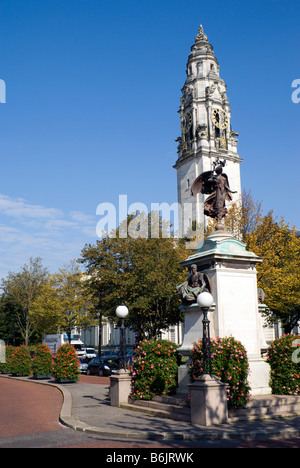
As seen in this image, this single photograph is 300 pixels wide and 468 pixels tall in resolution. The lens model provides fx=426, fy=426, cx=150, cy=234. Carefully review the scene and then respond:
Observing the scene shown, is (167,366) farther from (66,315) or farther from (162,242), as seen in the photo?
(66,315)

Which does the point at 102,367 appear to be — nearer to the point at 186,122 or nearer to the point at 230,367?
the point at 230,367

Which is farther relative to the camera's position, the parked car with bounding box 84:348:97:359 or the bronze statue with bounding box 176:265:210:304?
the parked car with bounding box 84:348:97:359

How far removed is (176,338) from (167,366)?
4651 centimetres

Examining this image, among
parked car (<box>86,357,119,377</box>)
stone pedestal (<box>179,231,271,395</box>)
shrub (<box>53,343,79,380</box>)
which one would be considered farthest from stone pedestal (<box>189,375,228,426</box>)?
parked car (<box>86,357,119,377</box>)

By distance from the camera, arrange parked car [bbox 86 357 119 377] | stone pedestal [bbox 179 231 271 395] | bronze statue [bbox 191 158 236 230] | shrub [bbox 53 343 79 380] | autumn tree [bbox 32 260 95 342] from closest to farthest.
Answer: stone pedestal [bbox 179 231 271 395]
bronze statue [bbox 191 158 236 230]
shrub [bbox 53 343 79 380]
parked car [bbox 86 357 119 377]
autumn tree [bbox 32 260 95 342]

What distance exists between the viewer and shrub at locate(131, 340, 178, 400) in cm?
1229

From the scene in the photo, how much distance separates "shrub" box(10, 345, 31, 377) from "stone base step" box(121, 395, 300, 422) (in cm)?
1943

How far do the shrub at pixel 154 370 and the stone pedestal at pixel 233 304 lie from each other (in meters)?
0.51

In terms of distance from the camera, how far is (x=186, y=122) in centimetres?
6769

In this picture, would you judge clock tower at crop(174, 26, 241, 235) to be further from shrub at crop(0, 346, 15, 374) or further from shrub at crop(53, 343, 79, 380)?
shrub at crop(53, 343, 79, 380)

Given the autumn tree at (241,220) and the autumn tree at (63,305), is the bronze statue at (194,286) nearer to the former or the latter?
the autumn tree at (241,220)

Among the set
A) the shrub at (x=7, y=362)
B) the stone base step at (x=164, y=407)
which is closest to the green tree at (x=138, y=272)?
the shrub at (x=7, y=362)

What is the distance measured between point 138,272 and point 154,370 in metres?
18.1
